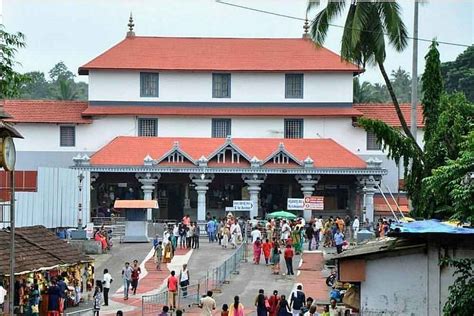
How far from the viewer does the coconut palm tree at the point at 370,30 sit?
28.9m

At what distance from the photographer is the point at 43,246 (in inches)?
1016

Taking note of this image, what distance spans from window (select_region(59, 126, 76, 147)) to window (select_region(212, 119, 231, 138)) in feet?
25.0

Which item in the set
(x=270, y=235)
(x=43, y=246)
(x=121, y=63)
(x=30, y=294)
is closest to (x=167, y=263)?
(x=270, y=235)

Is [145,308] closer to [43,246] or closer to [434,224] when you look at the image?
[43,246]

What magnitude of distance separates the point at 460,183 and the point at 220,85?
3666 cm

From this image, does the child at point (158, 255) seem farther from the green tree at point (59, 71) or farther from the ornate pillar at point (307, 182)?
the green tree at point (59, 71)

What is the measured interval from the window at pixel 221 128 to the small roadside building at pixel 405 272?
109 ft

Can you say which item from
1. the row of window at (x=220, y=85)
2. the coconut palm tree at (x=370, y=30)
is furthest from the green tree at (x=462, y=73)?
the coconut palm tree at (x=370, y=30)

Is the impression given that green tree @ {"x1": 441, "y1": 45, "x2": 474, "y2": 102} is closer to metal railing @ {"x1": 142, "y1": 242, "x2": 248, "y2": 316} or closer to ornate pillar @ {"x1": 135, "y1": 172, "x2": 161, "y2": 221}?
ornate pillar @ {"x1": 135, "y1": 172, "x2": 161, "y2": 221}

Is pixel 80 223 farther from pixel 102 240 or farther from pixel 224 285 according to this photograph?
pixel 224 285

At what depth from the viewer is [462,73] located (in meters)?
71.9

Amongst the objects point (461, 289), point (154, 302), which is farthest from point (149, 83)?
point (461, 289)

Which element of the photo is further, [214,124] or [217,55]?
[217,55]

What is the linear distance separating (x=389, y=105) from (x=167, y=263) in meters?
23.9
